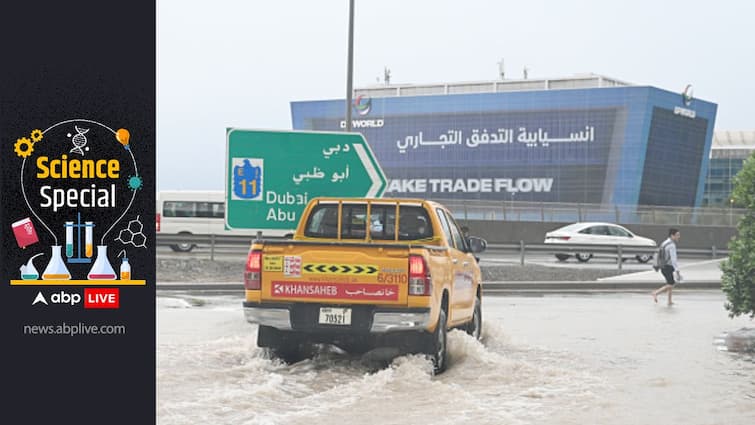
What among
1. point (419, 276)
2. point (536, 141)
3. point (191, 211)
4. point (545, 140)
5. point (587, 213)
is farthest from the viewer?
point (536, 141)

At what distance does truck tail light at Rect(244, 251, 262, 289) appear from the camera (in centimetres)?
1220

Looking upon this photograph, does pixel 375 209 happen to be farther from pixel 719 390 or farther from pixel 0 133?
pixel 0 133

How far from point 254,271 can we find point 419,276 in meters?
1.77

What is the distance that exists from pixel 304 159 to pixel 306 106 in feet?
321

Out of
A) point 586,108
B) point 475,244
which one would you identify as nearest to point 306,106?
point 586,108

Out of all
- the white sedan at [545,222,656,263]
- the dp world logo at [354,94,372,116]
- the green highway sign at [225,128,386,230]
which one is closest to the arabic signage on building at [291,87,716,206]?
the dp world logo at [354,94,372,116]

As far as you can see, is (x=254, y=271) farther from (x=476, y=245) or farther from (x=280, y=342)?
(x=476, y=245)

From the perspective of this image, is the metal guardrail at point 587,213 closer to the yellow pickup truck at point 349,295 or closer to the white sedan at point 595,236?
the white sedan at point 595,236

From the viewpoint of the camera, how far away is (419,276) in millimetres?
11727

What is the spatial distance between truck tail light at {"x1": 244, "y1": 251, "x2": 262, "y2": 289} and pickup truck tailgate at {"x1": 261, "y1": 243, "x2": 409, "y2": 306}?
0.15 ft

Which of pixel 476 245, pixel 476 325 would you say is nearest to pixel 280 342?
pixel 476 245

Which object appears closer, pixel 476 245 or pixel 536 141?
pixel 476 245

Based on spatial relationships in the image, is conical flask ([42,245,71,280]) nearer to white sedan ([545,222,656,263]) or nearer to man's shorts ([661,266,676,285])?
man's shorts ([661,266,676,285])

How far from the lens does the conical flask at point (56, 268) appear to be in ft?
19.5
